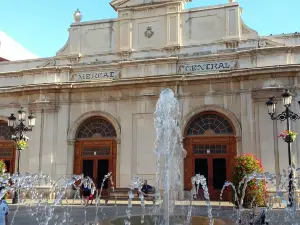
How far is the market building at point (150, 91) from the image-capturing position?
19250 mm

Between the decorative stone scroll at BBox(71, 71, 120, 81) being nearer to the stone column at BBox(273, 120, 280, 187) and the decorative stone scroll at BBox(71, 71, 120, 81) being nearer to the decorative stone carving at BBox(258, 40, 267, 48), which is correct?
the decorative stone carving at BBox(258, 40, 267, 48)

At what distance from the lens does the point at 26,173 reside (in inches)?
848

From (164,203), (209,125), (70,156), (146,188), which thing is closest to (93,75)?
(70,156)

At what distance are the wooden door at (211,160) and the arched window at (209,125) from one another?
15.2 inches

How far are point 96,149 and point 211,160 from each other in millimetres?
6682

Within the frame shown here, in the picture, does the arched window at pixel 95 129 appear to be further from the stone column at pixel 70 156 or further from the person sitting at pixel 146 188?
Answer: the person sitting at pixel 146 188

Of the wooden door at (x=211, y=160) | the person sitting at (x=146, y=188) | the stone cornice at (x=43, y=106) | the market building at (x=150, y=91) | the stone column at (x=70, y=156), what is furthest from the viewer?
the stone cornice at (x=43, y=106)

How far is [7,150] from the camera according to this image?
2364cm

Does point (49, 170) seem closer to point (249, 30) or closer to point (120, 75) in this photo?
point (120, 75)

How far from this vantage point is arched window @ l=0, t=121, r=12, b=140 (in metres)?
23.8

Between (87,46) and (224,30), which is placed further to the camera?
(87,46)

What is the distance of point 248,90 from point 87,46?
1026 cm

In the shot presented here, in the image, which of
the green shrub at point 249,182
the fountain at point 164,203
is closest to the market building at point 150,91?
the fountain at point 164,203

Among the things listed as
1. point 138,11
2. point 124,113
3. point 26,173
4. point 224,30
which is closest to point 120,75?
point 124,113
